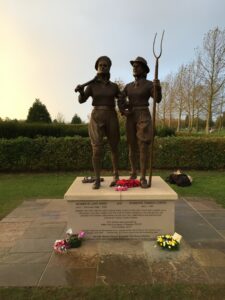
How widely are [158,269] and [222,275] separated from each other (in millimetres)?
764

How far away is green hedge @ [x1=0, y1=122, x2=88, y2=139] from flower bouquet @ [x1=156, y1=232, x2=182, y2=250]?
8.84 metres

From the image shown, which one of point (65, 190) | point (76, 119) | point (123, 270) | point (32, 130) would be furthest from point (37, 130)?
point (76, 119)

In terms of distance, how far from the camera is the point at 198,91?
26750 mm

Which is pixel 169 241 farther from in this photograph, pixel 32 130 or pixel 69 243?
pixel 32 130

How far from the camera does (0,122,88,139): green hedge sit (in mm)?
13711

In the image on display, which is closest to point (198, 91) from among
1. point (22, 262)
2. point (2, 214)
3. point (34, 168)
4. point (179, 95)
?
point (179, 95)

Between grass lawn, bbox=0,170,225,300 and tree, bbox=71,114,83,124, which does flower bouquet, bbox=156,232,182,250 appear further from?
tree, bbox=71,114,83,124

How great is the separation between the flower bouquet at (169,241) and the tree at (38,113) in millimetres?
17480

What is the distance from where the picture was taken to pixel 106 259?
3986 millimetres

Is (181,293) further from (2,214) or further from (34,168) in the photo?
(34,168)

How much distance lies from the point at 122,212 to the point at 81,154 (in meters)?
7.20

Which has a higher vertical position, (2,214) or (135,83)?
(135,83)

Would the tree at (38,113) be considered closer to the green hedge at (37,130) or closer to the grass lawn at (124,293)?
the green hedge at (37,130)

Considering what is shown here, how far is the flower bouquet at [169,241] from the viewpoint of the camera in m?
4.25
